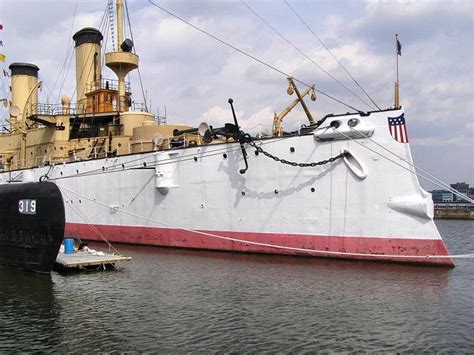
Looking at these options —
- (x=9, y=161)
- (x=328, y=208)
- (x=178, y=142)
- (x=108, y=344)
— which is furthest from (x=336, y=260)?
(x=9, y=161)

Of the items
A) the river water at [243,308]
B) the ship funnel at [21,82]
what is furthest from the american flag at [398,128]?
the ship funnel at [21,82]

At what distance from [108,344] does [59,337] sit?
112cm

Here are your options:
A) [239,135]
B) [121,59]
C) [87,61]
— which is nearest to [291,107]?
[239,135]

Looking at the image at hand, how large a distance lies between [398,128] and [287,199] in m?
4.70

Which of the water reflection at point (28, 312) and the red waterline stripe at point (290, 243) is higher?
the red waterline stripe at point (290, 243)

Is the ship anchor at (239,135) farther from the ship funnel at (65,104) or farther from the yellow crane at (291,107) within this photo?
the ship funnel at (65,104)

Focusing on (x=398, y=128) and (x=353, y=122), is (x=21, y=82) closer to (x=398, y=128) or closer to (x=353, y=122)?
(x=353, y=122)

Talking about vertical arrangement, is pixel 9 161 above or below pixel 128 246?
above

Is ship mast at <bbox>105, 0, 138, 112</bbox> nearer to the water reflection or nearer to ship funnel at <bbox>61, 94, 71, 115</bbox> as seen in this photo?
ship funnel at <bbox>61, 94, 71, 115</bbox>

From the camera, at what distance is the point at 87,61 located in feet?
103

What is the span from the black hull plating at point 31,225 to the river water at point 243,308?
56 centimetres

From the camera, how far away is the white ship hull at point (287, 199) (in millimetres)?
15938

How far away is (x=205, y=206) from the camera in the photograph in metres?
19.3

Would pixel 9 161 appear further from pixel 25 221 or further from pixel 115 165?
pixel 25 221
